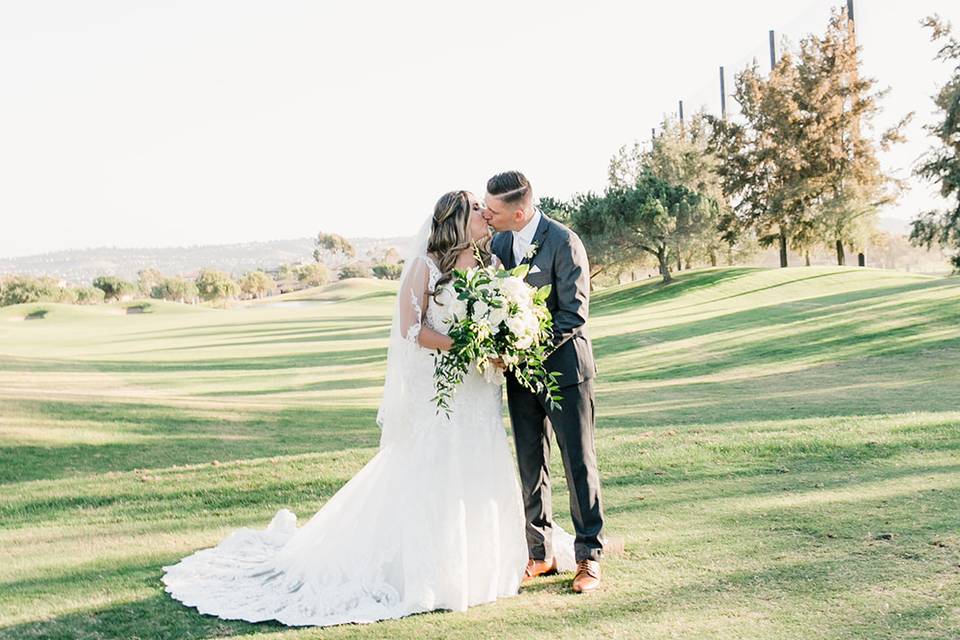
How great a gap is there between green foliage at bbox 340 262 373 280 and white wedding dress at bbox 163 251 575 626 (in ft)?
331

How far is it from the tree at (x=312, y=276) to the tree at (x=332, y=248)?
71.1 ft

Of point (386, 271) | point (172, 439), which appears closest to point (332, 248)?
point (386, 271)

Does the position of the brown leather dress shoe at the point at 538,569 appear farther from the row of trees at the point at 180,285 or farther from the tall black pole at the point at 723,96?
the row of trees at the point at 180,285

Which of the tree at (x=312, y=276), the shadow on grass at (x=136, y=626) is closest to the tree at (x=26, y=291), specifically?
the tree at (x=312, y=276)

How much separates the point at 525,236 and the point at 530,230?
0.05 metres

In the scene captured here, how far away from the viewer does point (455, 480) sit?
518 centimetres

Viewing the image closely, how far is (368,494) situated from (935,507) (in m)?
4.08

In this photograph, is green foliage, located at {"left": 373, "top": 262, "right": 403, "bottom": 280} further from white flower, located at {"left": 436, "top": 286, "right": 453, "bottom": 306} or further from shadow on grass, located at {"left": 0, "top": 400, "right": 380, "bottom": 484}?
white flower, located at {"left": 436, "top": 286, "right": 453, "bottom": 306}

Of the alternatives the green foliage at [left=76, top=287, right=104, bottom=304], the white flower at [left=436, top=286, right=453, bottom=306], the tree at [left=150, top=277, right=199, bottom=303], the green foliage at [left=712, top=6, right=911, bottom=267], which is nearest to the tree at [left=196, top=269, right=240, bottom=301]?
the tree at [left=150, top=277, right=199, bottom=303]

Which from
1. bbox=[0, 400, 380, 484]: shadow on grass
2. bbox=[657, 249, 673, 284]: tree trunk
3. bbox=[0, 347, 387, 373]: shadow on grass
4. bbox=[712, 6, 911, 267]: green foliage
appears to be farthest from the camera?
bbox=[657, 249, 673, 284]: tree trunk

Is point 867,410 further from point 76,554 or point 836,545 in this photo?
point 76,554

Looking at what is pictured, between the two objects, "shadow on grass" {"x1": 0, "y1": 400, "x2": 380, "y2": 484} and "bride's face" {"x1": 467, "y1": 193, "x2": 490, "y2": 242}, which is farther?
"shadow on grass" {"x1": 0, "y1": 400, "x2": 380, "y2": 484}

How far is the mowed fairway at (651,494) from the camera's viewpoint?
15.3ft

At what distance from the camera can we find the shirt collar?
17.2 ft
